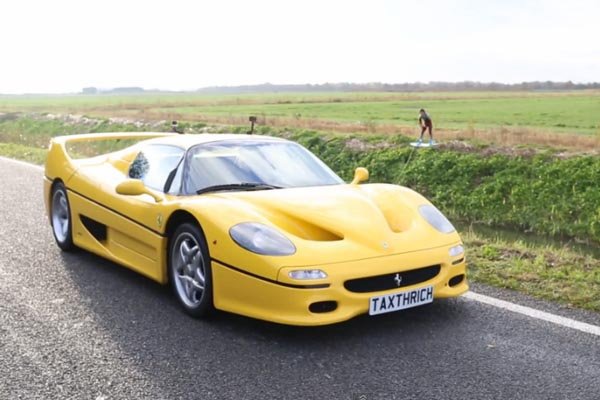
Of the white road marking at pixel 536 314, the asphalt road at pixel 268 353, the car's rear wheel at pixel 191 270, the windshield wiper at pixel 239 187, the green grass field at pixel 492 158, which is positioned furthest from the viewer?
the green grass field at pixel 492 158

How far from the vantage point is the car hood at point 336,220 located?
4.09 meters

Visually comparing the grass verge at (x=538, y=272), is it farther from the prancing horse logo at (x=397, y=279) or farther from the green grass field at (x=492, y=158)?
the prancing horse logo at (x=397, y=279)

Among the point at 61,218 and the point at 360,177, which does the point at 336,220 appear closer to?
the point at 360,177

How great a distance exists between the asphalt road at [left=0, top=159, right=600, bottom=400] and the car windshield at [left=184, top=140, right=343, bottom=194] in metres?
0.93

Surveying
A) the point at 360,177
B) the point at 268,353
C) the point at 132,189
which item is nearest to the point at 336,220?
the point at 268,353

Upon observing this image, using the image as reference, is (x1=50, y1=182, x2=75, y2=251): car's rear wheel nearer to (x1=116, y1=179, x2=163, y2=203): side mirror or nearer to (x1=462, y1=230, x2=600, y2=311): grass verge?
(x1=116, y1=179, x2=163, y2=203): side mirror

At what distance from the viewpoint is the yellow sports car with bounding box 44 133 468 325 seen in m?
3.99

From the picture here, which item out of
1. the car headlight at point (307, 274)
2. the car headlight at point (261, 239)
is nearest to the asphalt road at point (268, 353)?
the car headlight at point (307, 274)

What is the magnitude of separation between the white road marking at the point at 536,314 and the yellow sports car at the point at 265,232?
39cm

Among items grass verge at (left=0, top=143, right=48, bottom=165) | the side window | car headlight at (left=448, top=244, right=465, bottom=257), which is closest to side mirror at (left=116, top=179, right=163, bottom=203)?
the side window

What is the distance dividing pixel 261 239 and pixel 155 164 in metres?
1.75

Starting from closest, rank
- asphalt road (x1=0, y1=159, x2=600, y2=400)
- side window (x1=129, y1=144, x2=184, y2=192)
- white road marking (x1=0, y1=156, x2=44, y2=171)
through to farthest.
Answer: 1. asphalt road (x1=0, y1=159, x2=600, y2=400)
2. side window (x1=129, y1=144, x2=184, y2=192)
3. white road marking (x1=0, y1=156, x2=44, y2=171)

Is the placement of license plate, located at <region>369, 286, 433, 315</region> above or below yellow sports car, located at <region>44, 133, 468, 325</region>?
below

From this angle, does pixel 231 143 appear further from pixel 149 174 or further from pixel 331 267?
pixel 331 267
